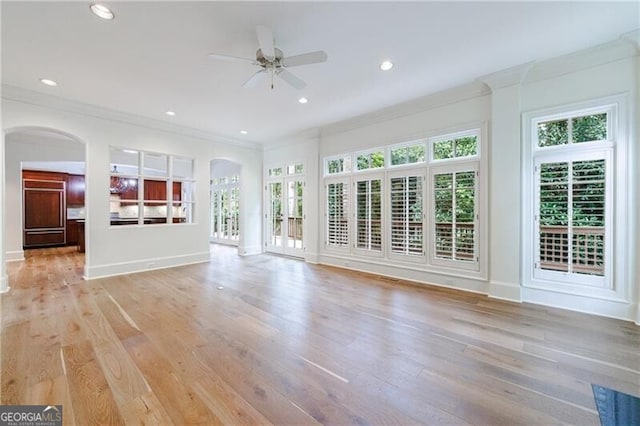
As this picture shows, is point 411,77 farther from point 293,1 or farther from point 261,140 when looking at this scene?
point 261,140

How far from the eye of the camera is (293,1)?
234cm

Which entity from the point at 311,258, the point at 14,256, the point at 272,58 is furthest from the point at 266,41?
the point at 14,256

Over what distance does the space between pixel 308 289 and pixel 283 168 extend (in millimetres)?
3871

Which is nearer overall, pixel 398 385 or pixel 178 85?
pixel 398 385

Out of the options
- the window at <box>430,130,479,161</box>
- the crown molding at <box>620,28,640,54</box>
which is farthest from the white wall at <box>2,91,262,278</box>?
the crown molding at <box>620,28,640,54</box>

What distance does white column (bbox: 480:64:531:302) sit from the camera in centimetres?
357

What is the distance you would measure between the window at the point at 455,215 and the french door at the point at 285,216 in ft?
10.9

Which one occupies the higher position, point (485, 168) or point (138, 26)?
point (138, 26)

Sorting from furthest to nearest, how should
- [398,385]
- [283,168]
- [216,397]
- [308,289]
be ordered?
1. [283,168]
2. [308,289]
3. [398,385]
4. [216,397]

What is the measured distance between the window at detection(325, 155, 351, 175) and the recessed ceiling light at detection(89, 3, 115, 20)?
4138 mm

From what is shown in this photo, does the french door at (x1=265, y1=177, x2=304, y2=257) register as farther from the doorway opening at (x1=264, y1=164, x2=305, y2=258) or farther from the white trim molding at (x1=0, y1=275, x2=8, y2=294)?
the white trim molding at (x1=0, y1=275, x2=8, y2=294)

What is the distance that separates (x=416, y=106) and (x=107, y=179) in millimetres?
5739

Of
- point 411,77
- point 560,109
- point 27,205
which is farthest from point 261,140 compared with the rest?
point 27,205

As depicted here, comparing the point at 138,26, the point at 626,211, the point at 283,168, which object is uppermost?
the point at 138,26
